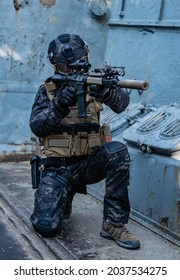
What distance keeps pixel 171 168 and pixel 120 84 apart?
2.89 feet

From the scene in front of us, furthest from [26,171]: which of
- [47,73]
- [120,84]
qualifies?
[120,84]

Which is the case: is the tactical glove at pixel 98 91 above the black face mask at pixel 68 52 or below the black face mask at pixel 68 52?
below

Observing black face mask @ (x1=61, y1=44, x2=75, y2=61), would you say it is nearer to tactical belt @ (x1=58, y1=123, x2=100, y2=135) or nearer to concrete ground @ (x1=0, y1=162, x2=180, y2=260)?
tactical belt @ (x1=58, y1=123, x2=100, y2=135)

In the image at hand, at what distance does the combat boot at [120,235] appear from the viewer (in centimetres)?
388

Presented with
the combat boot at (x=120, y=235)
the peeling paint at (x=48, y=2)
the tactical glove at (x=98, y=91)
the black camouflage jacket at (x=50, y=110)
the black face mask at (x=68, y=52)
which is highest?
the peeling paint at (x=48, y=2)

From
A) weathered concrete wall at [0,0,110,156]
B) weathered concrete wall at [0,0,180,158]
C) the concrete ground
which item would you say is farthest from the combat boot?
weathered concrete wall at [0,0,110,156]

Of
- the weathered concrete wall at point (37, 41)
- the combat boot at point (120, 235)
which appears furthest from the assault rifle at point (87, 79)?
the weathered concrete wall at point (37, 41)

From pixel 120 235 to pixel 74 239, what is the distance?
344 millimetres

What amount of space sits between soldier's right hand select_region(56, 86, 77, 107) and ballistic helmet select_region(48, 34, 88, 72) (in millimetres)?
299

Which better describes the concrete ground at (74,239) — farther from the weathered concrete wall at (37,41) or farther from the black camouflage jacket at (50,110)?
the weathered concrete wall at (37,41)

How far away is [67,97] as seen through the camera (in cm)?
369

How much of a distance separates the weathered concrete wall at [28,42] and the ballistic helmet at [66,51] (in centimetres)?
232

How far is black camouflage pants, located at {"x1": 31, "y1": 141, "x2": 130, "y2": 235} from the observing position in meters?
3.90

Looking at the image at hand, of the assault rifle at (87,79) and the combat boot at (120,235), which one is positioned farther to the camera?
the combat boot at (120,235)
